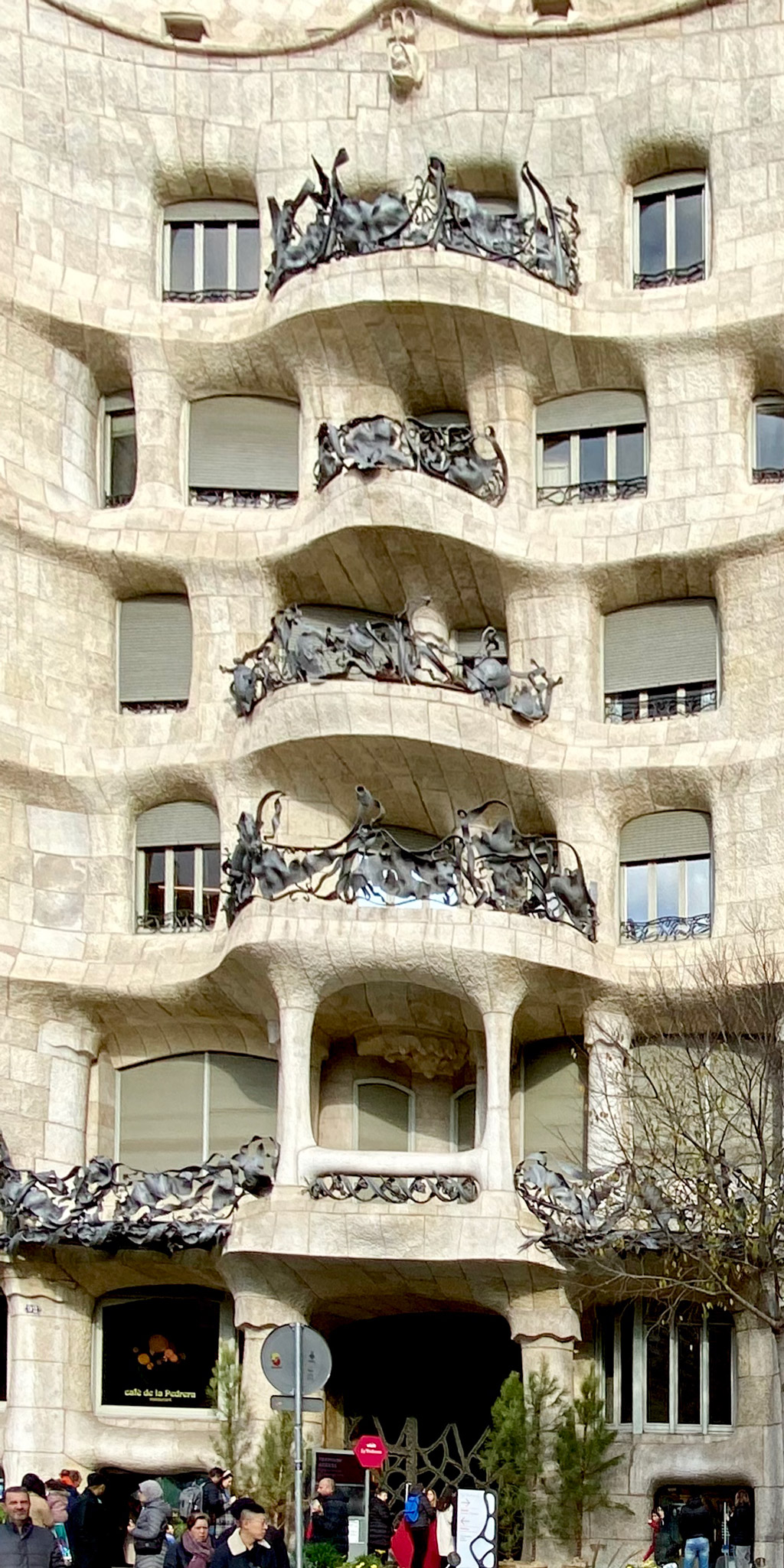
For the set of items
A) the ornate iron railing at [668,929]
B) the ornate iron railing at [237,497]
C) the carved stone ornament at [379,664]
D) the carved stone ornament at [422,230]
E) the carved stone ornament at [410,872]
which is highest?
the carved stone ornament at [422,230]

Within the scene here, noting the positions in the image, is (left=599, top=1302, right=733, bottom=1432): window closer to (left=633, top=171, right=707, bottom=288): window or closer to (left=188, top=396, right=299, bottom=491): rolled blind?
(left=188, top=396, right=299, bottom=491): rolled blind

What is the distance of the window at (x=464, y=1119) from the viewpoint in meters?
35.8

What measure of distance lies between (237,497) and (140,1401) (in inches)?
483

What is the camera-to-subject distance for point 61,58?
37875mm

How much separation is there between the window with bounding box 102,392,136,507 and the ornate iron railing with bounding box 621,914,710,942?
30.7 ft

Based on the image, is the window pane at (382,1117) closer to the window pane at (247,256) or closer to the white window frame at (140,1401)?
the white window frame at (140,1401)

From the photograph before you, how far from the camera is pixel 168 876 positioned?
3638 centimetres

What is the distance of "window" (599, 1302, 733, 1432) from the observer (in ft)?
111

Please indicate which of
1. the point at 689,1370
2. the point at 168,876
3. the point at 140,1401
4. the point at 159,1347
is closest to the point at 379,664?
the point at 168,876

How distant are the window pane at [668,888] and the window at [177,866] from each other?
5817mm

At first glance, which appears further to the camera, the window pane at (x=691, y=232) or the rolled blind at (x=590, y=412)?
the window pane at (x=691, y=232)

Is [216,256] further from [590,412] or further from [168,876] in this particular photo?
[168,876]

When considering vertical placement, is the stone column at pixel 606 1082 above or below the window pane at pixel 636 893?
below

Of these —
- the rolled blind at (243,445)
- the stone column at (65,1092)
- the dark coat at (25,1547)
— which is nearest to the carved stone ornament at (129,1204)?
the stone column at (65,1092)
